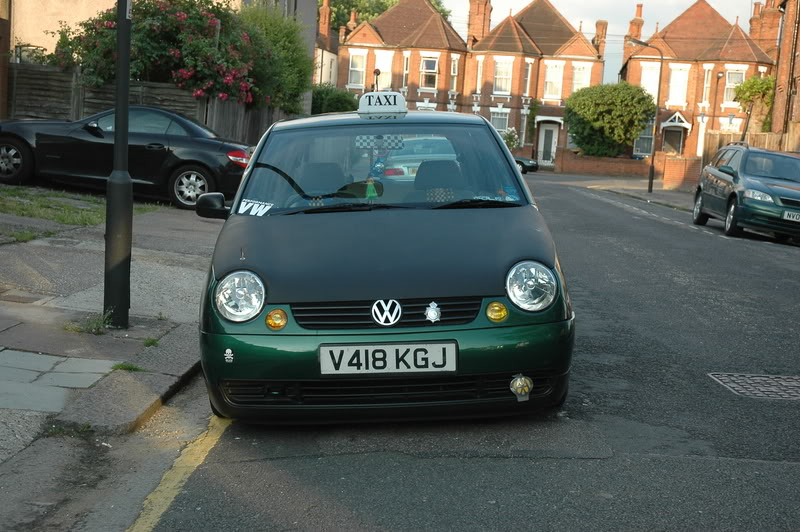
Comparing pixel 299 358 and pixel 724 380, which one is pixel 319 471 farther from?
pixel 724 380

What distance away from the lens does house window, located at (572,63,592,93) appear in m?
73.3

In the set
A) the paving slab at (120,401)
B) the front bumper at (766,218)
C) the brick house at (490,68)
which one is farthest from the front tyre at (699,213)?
the brick house at (490,68)

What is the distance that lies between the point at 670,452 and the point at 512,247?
3.99 ft

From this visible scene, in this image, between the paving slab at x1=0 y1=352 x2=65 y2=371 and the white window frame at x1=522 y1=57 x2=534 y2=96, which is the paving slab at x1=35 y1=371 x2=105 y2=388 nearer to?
the paving slab at x1=0 y1=352 x2=65 y2=371

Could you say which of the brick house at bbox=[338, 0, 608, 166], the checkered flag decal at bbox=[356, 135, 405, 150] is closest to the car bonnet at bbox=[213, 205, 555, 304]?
the checkered flag decal at bbox=[356, 135, 405, 150]

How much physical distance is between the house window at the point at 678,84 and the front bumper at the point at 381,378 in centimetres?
6901

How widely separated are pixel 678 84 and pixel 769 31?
721 centimetres

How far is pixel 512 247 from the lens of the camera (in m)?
5.11

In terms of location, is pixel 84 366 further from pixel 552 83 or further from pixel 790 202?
pixel 552 83

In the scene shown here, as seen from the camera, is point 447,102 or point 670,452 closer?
point 670,452

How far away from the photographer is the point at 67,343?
21.8 feet

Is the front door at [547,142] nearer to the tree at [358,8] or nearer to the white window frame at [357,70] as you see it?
the white window frame at [357,70]

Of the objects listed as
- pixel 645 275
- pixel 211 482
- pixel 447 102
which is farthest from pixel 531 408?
pixel 447 102

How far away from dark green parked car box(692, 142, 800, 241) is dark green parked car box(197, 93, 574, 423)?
13.4 m
